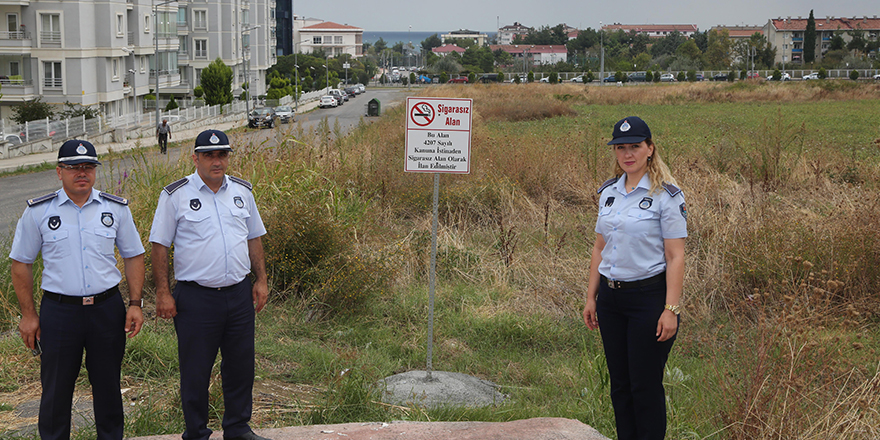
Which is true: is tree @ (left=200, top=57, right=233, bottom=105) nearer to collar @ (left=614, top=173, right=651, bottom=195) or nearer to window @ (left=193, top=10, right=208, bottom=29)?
window @ (left=193, top=10, right=208, bottom=29)

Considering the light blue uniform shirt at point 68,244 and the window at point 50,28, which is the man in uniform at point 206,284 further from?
the window at point 50,28

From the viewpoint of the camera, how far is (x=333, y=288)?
8.31 m

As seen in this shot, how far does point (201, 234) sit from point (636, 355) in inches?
101

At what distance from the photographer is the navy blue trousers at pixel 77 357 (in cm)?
429

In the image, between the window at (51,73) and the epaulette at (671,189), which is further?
the window at (51,73)

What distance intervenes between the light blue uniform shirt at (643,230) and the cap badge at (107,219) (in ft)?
9.27

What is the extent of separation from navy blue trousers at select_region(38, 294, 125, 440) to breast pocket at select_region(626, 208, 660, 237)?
292cm

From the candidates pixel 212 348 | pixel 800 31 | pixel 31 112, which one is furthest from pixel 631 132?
pixel 800 31

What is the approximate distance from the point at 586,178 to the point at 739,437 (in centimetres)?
982

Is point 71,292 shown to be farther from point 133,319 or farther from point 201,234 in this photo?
point 201,234

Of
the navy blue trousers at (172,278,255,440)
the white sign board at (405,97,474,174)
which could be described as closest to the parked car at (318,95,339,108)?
the white sign board at (405,97,474,174)

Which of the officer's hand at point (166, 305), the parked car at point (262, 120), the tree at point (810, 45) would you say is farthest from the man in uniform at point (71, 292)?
the tree at point (810, 45)

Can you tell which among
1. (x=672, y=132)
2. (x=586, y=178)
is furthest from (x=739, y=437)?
(x=672, y=132)

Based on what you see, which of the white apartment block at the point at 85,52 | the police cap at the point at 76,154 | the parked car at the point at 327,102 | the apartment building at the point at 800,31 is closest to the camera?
the police cap at the point at 76,154
